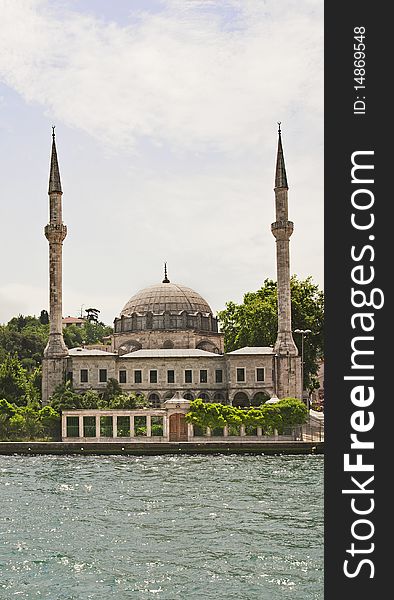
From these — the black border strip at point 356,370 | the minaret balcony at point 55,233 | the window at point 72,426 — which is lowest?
the window at point 72,426

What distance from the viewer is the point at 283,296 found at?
4972cm

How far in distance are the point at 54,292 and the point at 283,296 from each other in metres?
13.5

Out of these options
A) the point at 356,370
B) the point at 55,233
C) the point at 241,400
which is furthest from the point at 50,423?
the point at 356,370

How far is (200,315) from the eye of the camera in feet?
198

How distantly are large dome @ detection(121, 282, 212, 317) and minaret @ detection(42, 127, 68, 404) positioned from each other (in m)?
10.2

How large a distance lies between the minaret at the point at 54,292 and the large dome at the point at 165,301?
1017cm

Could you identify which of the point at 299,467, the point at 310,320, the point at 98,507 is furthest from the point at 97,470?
the point at 310,320

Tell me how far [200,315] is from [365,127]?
182 feet

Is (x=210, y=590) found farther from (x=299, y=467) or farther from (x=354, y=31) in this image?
(x=299, y=467)

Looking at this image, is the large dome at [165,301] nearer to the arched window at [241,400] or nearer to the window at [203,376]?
the window at [203,376]

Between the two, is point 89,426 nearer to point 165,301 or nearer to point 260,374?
point 260,374

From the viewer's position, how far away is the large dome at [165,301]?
59.7 metres

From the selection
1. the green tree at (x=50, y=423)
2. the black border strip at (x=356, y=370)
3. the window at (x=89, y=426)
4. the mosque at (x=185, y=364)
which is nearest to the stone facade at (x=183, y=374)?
the mosque at (x=185, y=364)

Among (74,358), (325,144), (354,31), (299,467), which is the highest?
(354,31)
